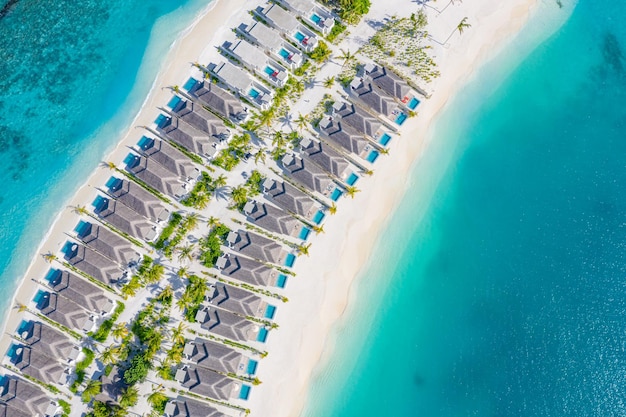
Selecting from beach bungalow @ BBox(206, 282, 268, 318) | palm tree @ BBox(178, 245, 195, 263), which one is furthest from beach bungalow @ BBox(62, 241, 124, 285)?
beach bungalow @ BBox(206, 282, 268, 318)

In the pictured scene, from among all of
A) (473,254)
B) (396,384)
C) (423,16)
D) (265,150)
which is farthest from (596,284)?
(265,150)

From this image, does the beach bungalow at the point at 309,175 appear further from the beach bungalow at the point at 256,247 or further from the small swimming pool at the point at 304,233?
the beach bungalow at the point at 256,247

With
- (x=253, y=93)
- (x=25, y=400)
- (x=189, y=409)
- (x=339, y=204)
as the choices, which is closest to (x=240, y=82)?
(x=253, y=93)

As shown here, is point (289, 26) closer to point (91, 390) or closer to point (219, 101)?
point (219, 101)

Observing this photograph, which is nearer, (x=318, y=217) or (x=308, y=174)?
(x=308, y=174)

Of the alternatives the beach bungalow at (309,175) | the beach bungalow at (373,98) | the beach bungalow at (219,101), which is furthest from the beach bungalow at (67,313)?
the beach bungalow at (373,98)

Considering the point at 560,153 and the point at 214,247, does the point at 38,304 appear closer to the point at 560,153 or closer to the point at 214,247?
the point at 214,247

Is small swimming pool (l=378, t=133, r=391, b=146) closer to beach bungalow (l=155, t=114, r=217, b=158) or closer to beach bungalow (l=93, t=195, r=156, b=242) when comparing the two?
beach bungalow (l=155, t=114, r=217, b=158)

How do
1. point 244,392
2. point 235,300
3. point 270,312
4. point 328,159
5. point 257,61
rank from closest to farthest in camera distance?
1. point 235,300
2. point 244,392
3. point 270,312
4. point 328,159
5. point 257,61
